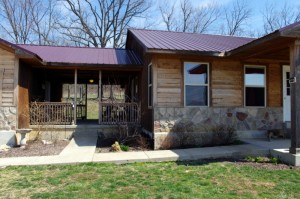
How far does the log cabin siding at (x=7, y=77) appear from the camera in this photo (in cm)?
878

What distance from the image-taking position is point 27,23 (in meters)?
27.2

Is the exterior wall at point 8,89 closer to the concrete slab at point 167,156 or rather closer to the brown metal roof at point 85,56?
the brown metal roof at point 85,56

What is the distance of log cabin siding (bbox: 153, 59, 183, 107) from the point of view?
333 inches

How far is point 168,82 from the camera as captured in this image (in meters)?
8.57

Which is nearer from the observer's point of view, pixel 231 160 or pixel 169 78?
pixel 231 160

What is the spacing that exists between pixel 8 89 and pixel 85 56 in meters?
3.65

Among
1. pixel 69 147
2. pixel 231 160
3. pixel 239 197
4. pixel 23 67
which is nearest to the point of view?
pixel 239 197

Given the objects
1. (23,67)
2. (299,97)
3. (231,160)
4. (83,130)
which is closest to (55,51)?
(23,67)

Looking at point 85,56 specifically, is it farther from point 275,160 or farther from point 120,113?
point 275,160

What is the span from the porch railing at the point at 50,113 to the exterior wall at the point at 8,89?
1058 mm

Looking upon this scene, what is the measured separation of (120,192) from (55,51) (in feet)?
30.2

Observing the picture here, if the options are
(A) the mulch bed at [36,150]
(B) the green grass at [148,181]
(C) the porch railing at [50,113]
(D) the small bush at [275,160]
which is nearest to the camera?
(B) the green grass at [148,181]

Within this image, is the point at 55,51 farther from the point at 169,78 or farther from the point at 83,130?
the point at 169,78

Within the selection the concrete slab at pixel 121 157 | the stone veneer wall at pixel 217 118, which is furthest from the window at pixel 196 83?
the concrete slab at pixel 121 157
